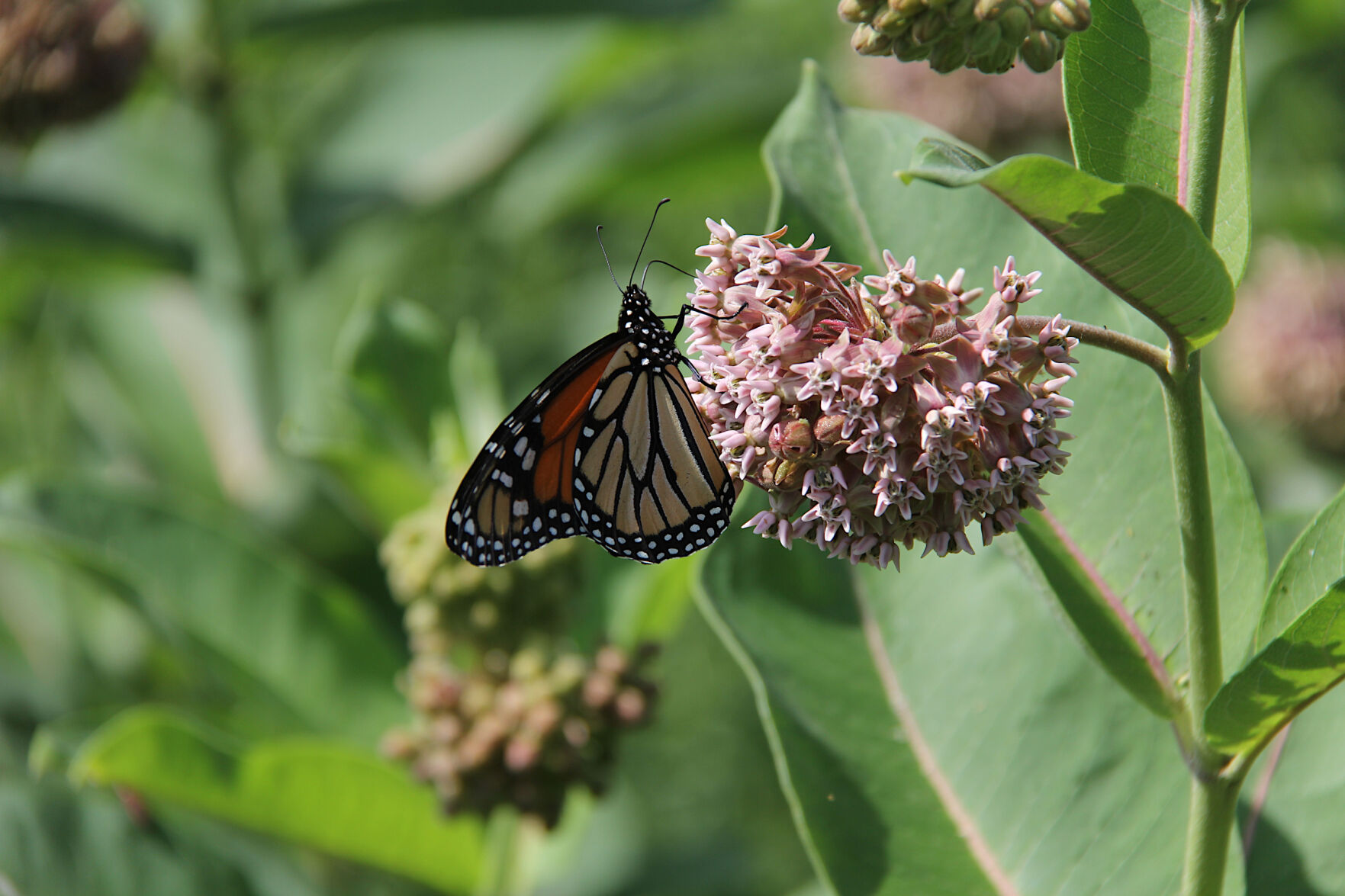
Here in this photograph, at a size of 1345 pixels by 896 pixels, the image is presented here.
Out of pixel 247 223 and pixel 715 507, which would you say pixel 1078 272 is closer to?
pixel 715 507

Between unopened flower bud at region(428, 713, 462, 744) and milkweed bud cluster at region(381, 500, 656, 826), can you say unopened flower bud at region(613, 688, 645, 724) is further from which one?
unopened flower bud at region(428, 713, 462, 744)

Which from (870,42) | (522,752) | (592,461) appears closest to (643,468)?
(592,461)

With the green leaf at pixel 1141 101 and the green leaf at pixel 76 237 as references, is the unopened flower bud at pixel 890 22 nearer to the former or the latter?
the green leaf at pixel 1141 101

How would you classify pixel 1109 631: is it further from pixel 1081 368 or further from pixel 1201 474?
pixel 1081 368

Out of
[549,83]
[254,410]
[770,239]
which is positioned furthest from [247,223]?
[770,239]

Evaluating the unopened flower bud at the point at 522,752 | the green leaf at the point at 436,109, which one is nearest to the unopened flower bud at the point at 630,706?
the unopened flower bud at the point at 522,752
